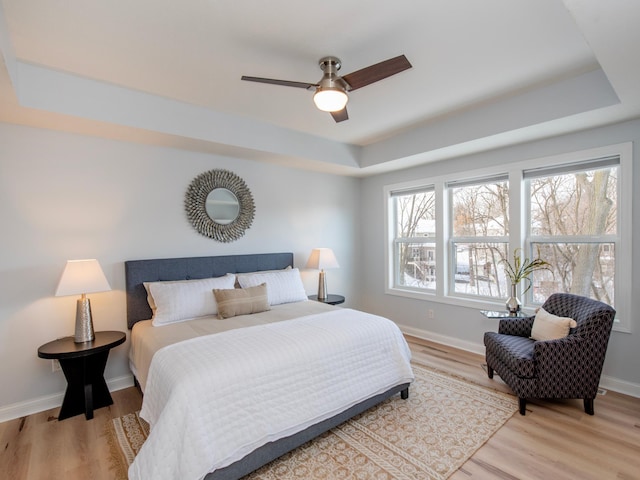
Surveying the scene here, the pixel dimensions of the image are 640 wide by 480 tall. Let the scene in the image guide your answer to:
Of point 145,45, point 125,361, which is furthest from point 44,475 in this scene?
point 145,45

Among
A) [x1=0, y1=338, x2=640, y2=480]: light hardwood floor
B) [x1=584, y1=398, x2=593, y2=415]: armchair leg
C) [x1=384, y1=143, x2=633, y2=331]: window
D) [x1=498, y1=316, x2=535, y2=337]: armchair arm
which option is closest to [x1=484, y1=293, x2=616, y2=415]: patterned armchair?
[x1=584, y1=398, x2=593, y2=415]: armchair leg

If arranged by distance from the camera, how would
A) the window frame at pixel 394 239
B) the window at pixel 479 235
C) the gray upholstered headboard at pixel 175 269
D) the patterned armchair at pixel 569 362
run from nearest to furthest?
the patterned armchair at pixel 569 362
the gray upholstered headboard at pixel 175 269
the window at pixel 479 235
the window frame at pixel 394 239

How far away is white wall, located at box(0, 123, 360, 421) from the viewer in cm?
262

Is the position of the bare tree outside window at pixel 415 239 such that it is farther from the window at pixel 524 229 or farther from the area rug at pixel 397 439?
the area rug at pixel 397 439

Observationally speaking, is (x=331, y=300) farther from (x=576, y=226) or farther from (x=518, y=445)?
(x=576, y=226)

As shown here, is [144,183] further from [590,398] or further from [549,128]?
[590,398]

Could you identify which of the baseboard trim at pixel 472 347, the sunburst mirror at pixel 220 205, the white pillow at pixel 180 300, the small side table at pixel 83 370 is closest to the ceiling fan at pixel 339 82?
the sunburst mirror at pixel 220 205

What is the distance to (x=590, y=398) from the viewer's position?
2.47 metres

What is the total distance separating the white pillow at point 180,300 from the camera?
113 inches

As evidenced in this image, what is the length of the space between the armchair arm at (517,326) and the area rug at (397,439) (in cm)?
58

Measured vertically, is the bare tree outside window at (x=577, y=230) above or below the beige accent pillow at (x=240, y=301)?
above

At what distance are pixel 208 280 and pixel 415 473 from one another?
2345mm

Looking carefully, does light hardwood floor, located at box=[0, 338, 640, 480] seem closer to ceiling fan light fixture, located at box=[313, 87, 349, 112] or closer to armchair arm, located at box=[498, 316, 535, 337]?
armchair arm, located at box=[498, 316, 535, 337]

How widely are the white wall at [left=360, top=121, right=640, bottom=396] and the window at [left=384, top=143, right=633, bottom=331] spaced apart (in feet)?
0.25
